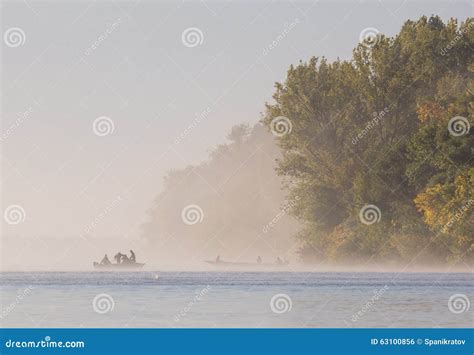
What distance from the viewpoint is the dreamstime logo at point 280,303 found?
2865 cm

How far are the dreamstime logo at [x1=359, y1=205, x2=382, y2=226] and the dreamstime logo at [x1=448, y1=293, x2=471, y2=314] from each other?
24.5 meters

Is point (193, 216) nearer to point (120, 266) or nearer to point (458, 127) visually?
point (120, 266)

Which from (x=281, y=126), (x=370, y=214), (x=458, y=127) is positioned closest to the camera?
(x=458, y=127)
